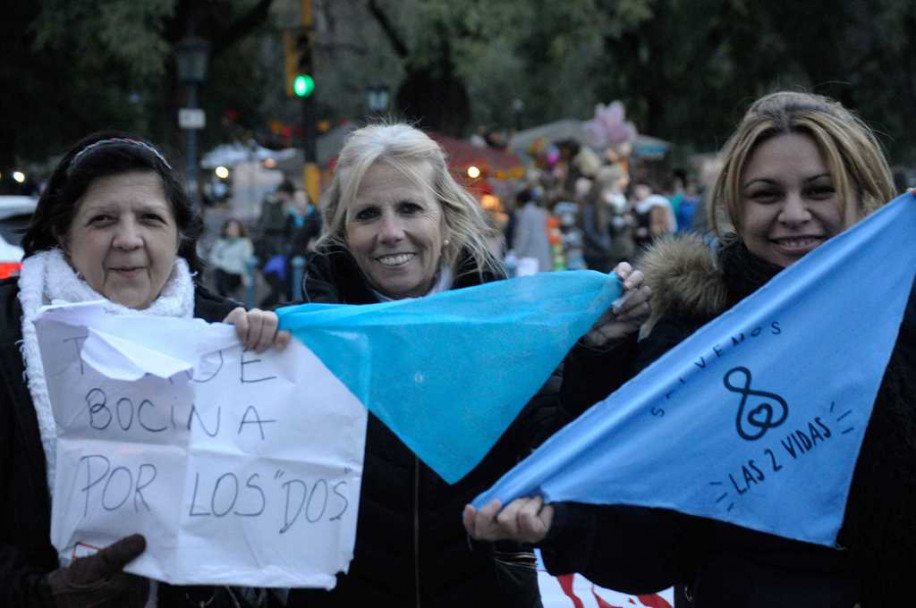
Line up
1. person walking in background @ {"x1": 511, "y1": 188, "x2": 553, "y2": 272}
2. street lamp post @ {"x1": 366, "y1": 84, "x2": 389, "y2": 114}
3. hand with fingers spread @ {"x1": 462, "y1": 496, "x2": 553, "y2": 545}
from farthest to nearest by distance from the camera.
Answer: street lamp post @ {"x1": 366, "y1": 84, "x2": 389, "y2": 114}
person walking in background @ {"x1": 511, "y1": 188, "x2": 553, "y2": 272}
hand with fingers spread @ {"x1": 462, "y1": 496, "x2": 553, "y2": 545}

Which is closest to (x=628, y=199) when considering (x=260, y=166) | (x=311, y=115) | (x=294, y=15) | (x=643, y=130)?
(x=311, y=115)

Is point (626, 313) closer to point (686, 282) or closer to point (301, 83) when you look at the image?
point (686, 282)

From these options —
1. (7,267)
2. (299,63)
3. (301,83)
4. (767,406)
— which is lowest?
(767,406)

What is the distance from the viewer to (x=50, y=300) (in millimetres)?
2789

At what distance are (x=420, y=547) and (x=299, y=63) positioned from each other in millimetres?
15288

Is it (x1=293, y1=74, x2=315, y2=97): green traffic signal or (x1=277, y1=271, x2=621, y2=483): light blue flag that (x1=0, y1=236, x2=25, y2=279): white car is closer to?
(x1=277, y1=271, x2=621, y2=483): light blue flag

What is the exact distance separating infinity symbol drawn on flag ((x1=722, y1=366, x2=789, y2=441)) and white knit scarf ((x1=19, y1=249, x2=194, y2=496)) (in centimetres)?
116

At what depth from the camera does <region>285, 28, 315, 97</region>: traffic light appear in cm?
1748

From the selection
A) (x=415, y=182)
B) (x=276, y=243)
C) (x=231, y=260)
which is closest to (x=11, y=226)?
(x=415, y=182)

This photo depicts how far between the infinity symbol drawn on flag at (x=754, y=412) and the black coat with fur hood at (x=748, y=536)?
6.1 inches

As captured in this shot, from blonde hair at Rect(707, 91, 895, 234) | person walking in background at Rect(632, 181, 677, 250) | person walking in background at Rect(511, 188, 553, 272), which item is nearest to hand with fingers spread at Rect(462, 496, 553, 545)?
blonde hair at Rect(707, 91, 895, 234)

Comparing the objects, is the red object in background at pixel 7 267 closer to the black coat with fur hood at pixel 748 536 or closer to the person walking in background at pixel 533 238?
the black coat with fur hood at pixel 748 536

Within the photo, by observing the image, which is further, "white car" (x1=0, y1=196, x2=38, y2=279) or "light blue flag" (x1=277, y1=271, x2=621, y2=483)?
"white car" (x1=0, y1=196, x2=38, y2=279)

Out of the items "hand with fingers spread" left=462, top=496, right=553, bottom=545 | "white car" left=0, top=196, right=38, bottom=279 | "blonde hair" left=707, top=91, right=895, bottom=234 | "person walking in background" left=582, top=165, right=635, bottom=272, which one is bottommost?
"hand with fingers spread" left=462, top=496, right=553, bottom=545
